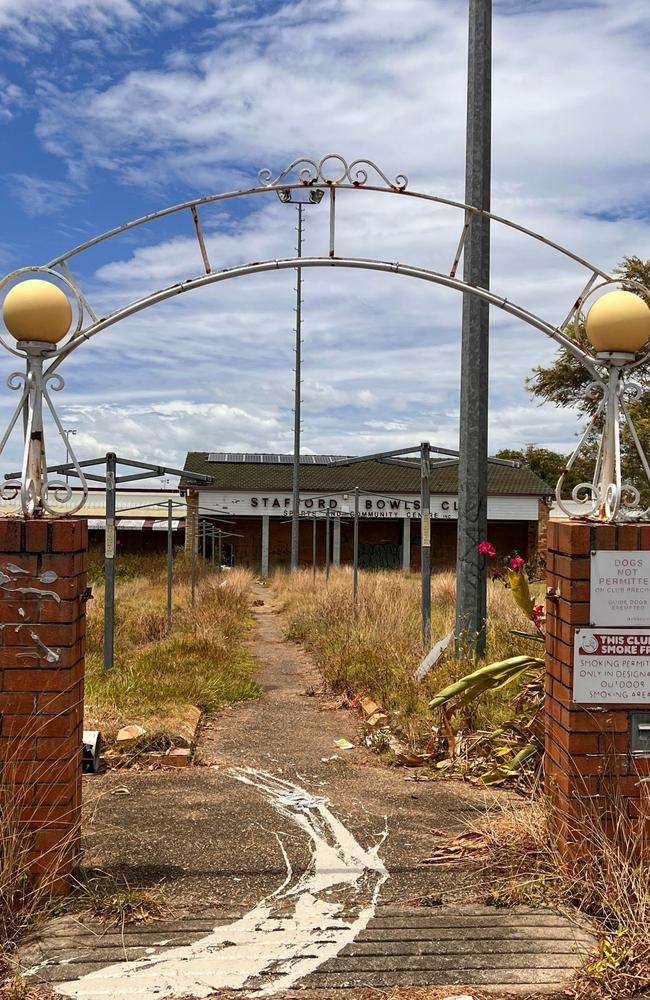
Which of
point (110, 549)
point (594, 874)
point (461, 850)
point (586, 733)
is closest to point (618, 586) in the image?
point (586, 733)

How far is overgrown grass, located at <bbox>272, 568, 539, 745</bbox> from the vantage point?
6.82 m

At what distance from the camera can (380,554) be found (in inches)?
1293

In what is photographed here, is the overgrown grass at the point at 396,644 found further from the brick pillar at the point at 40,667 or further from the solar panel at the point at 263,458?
the solar panel at the point at 263,458

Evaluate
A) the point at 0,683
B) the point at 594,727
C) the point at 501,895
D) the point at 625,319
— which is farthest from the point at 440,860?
the point at 625,319

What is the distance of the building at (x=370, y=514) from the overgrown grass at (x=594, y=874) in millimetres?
26340

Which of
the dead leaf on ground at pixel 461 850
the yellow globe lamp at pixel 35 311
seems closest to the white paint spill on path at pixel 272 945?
the dead leaf on ground at pixel 461 850

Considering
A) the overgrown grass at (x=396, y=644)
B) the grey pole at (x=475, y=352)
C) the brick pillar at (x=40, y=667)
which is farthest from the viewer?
A: the grey pole at (x=475, y=352)

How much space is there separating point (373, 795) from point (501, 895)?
1.76 meters

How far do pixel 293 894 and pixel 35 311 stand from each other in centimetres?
289

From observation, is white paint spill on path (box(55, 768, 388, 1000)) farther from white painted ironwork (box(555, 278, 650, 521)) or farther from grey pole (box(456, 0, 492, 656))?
grey pole (box(456, 0, 492, 656))

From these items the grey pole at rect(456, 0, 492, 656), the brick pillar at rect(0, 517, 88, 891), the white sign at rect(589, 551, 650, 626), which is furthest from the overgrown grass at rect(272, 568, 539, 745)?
the brick pillar at rect(0, 517, 88, 891)

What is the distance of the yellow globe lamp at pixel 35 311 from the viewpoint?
13.4 feet

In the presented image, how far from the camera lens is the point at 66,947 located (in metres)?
3.45

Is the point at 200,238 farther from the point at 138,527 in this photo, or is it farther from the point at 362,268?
the point at 138,527
